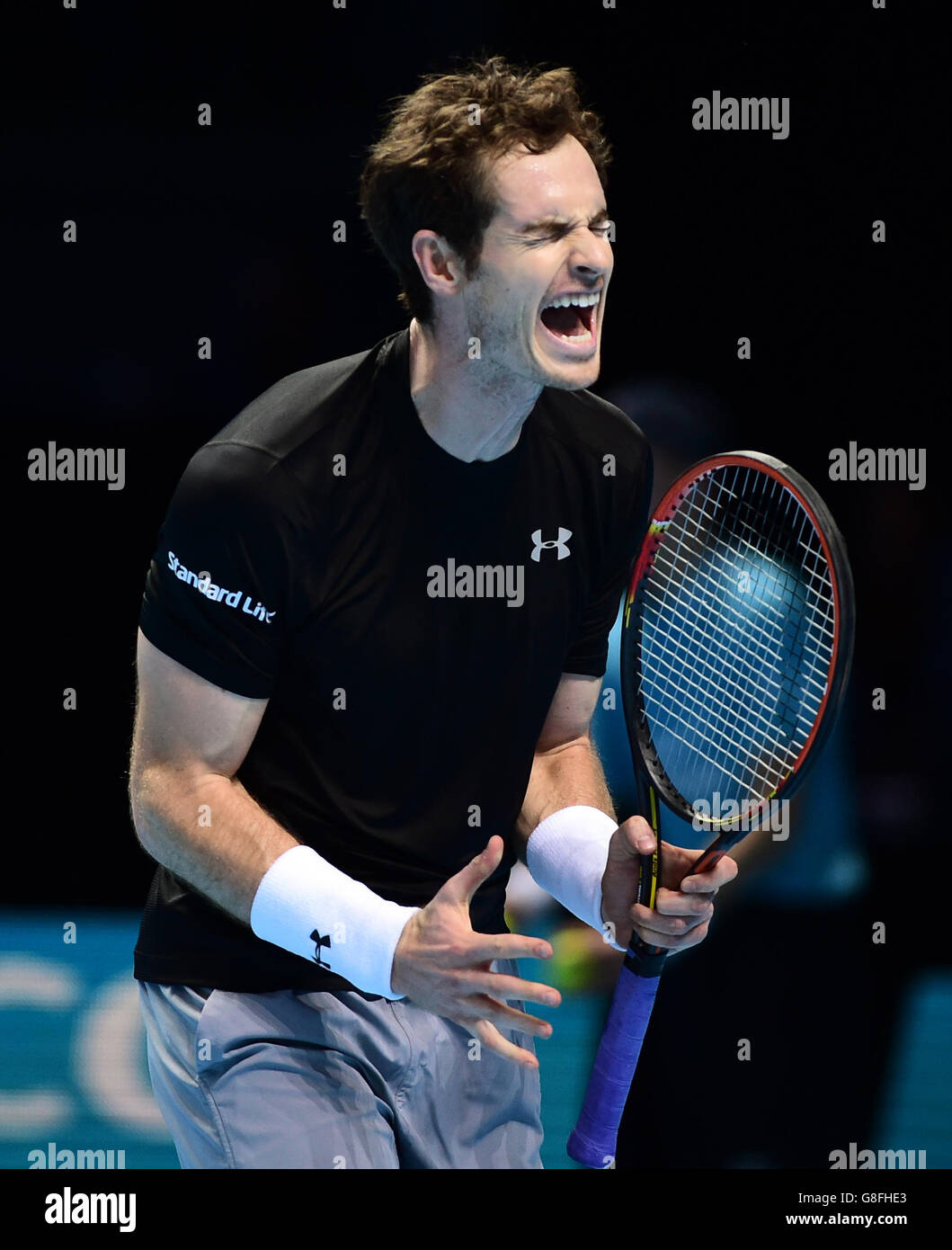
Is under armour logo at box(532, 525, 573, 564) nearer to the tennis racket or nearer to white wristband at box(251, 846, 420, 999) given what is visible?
the tennis racket

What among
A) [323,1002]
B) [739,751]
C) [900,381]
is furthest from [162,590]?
[900,381]

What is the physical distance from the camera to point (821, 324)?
12.0ft

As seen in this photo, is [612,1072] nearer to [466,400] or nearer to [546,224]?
[466,400]

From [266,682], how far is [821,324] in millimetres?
1988

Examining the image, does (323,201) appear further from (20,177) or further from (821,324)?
(821,324)

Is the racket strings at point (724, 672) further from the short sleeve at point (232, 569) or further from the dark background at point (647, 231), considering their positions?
the dark background at point (647, 231)

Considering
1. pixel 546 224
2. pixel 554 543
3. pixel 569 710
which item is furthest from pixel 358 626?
pixel 546 224

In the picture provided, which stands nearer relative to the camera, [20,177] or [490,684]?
[490,684]

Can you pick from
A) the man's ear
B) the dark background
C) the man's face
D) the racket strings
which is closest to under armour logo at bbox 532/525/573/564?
the racket strings

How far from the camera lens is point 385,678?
210 cm

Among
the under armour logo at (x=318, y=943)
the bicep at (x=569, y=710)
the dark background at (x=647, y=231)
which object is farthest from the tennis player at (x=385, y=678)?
the dark background at (x=647, y=231)

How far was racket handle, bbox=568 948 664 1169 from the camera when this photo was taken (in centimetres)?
208

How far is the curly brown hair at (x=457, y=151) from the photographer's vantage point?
212cm

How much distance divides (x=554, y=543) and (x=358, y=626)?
0.95 ft
